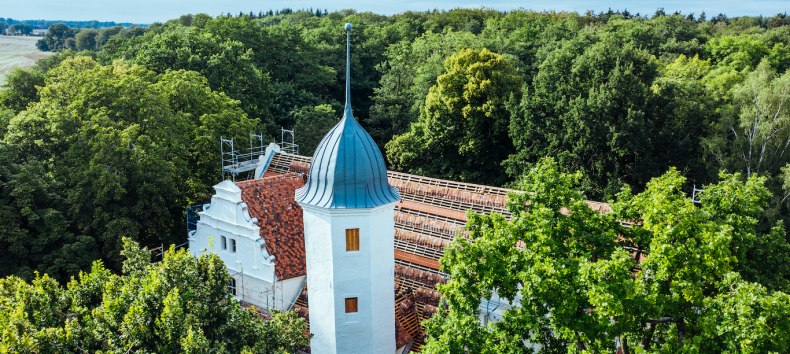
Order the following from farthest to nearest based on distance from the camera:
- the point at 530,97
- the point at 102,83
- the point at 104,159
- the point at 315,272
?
the point at 530,97 < the point at 102,83 < the point at 104,159 < the point at 315,272

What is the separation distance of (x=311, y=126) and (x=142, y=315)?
40.6 meters

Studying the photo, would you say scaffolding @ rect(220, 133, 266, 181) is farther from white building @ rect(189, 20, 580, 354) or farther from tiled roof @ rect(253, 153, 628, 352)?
tiled roof @ rect(253, 153, 628, 352)

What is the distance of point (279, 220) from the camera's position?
30.6 m

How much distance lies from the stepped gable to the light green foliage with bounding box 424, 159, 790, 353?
11.1 metres

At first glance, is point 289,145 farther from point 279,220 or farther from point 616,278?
point 616,278

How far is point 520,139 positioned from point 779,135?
52.2 feet

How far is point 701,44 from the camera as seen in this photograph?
268 feet

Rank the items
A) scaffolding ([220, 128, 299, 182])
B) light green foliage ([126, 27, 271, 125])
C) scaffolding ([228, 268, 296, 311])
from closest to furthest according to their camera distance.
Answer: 1. scaffolding ([228, 268, 296, 311])
2. scaffolding ([220, 128, 299, 182])
3. light green foliage ([126, 27, 271, 125])

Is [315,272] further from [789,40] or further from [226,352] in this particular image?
[789,40]

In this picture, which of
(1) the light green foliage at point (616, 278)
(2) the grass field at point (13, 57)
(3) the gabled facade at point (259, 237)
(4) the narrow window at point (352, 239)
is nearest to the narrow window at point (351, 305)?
(4) the narrow window at point (352, 239)

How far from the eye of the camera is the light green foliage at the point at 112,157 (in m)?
34.7

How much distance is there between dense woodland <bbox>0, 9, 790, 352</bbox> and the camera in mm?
20172

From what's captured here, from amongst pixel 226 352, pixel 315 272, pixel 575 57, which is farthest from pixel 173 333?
pixel 575 57

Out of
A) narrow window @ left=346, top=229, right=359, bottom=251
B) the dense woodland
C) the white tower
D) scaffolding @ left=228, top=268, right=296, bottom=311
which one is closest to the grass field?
the dense woodland
